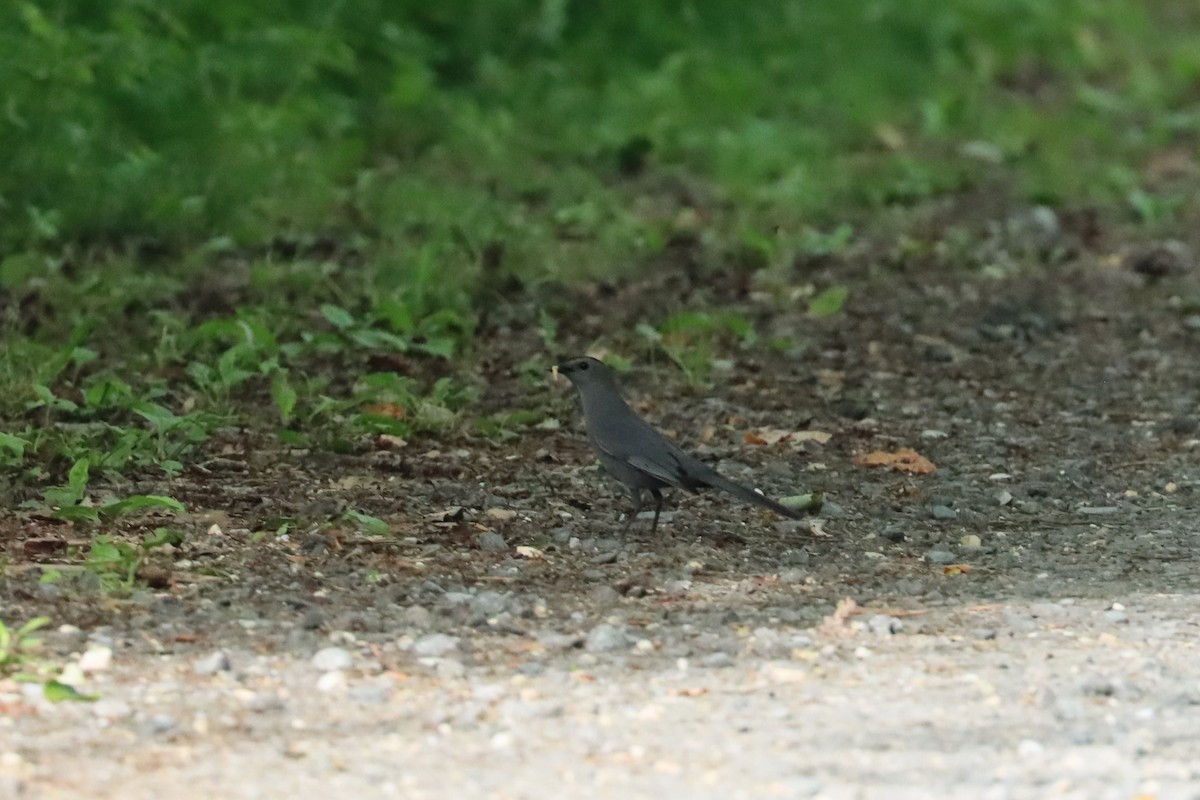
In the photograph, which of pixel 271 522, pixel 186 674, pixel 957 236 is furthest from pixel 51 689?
pixel 957 236

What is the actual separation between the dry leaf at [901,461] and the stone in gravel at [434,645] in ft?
8.38

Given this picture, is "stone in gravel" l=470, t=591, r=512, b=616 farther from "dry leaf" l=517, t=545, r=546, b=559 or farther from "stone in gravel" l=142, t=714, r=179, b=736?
"stone in gravel" l=142, t=714, r=179, b=736

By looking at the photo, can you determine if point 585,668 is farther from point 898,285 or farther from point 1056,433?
point 898,285

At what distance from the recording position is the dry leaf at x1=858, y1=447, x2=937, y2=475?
22.1ft

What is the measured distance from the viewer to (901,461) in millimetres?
6812

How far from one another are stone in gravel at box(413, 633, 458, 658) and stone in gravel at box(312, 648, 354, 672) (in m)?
0.18

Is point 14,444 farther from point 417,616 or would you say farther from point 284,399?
point 417,616

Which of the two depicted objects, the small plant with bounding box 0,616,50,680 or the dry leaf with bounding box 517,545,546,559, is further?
the dry leaf with bounding box 517,545,546,559

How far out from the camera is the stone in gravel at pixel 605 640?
4598mm

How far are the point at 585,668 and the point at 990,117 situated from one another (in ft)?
28.8

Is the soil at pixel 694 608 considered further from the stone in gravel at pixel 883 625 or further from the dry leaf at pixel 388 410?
the dry leaf at pixel 388 410

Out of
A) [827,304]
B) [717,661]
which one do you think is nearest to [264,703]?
[717,661]

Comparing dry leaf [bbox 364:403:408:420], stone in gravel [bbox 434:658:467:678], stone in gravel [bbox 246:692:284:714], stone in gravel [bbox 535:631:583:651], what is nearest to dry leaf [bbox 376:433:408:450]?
dry leaf [bbox 364:403:408:420]

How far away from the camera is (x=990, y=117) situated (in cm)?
1251
